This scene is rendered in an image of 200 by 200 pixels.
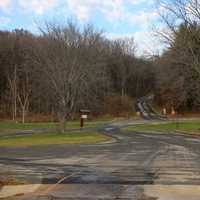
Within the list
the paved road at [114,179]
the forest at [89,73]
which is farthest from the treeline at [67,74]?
the paved road at [114,179]

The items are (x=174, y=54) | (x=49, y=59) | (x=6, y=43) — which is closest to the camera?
(x=49, y=59)

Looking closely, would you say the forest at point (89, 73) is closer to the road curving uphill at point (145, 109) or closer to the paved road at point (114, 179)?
the road curving uphill at point (145, 109)

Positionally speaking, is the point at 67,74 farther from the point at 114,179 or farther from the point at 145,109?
the point at 145,109

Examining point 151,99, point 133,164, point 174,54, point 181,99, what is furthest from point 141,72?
point 133,164

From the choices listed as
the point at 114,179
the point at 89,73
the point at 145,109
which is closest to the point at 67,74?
the point at 89,73

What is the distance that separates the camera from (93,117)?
99500 mm

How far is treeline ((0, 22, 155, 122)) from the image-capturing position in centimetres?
4959

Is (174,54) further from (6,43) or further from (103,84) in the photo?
(6,43)

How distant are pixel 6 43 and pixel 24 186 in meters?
98.1

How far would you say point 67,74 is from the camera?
4903 cm

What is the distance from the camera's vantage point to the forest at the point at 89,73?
50094 mm

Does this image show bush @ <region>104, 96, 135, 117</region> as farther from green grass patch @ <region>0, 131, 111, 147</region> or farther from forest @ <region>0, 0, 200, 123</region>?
green grass patch @ <region>0, 131, 111, 147</region>

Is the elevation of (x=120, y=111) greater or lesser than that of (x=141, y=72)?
lesser

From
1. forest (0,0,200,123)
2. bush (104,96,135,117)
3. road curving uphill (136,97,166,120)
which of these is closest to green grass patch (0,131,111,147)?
forest (0,0,200,123)
